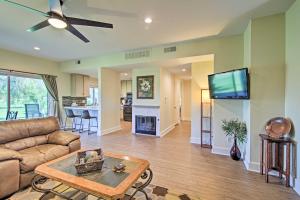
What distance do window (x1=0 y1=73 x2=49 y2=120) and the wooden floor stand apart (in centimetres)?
299

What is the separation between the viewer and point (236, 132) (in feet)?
11.2

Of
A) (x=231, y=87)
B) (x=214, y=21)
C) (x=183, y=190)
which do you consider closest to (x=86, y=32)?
(x=214, y=21)

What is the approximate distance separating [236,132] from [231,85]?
1.02m

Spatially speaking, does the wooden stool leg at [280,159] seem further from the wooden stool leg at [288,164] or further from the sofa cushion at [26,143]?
the sofa cushion at [26,143]

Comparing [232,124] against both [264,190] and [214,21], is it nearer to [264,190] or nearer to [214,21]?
[264,190]

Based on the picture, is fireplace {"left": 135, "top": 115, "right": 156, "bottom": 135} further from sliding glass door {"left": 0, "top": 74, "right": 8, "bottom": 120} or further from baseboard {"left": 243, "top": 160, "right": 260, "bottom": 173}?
sliding glass door {"left": 0, "top": 74, "right": 8, "bottom": 120}

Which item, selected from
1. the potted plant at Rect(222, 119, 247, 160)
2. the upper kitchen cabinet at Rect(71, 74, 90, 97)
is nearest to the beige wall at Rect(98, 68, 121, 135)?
the upper kitchen cabinet at Rect(71, 74, 90, 97)

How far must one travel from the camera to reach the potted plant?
336 centimetres

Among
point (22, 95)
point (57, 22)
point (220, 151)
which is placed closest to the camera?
point (57, 22)

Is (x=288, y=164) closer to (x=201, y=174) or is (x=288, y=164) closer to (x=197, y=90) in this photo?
(x=201, y=174)

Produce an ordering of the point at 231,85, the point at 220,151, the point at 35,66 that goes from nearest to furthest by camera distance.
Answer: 1. the point at 231,85
2. the point at 220,151
3. the point at 35,66

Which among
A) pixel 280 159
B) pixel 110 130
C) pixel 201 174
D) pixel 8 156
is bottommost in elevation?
pixel 201 174

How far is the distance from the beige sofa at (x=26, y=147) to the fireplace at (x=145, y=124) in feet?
10.1

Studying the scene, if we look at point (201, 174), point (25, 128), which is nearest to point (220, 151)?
point (201, 174)
